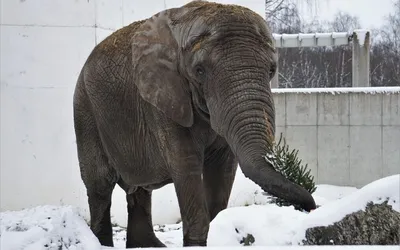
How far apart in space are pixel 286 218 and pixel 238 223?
278mm

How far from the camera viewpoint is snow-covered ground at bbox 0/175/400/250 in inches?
172

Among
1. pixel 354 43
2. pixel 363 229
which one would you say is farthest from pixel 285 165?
pixel 354 43

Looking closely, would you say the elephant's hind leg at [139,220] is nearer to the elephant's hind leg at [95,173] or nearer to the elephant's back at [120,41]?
the elephant's hind leg at [95,173]

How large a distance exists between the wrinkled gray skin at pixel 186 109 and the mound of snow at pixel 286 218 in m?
0.13

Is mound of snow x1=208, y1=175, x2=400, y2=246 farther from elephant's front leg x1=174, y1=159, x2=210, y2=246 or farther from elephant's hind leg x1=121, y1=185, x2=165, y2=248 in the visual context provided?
elephant's hind leg x1=121, y1=185, x2=165, y2=248

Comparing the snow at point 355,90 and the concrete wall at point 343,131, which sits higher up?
the snow at point 355,90

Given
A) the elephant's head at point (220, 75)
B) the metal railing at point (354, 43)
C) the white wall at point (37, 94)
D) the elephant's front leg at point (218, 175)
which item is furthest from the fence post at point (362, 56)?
the elephant's head at point (220, 75)

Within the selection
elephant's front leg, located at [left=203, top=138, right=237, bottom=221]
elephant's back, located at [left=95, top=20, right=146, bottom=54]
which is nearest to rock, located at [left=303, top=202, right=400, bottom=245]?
elephant's front leg, located at [left=203, top=138, right=237, bottom=221]

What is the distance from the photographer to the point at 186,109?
5953mm

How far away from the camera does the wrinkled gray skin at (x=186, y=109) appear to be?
17.3 ft

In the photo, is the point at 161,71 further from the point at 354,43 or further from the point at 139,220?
the point at 354,43

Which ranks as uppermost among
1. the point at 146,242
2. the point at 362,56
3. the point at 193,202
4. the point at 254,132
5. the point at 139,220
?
the point at 254,132

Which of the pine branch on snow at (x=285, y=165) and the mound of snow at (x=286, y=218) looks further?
the pine branch on snow at (x=285, y=165)

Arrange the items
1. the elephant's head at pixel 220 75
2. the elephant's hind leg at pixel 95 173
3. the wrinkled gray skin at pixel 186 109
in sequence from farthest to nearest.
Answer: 1. the elephant's hind leg at pixel 95 173
2. the wrinkled gray skin at pixel 186 109
3. the elephant's head at pixel 220 75
